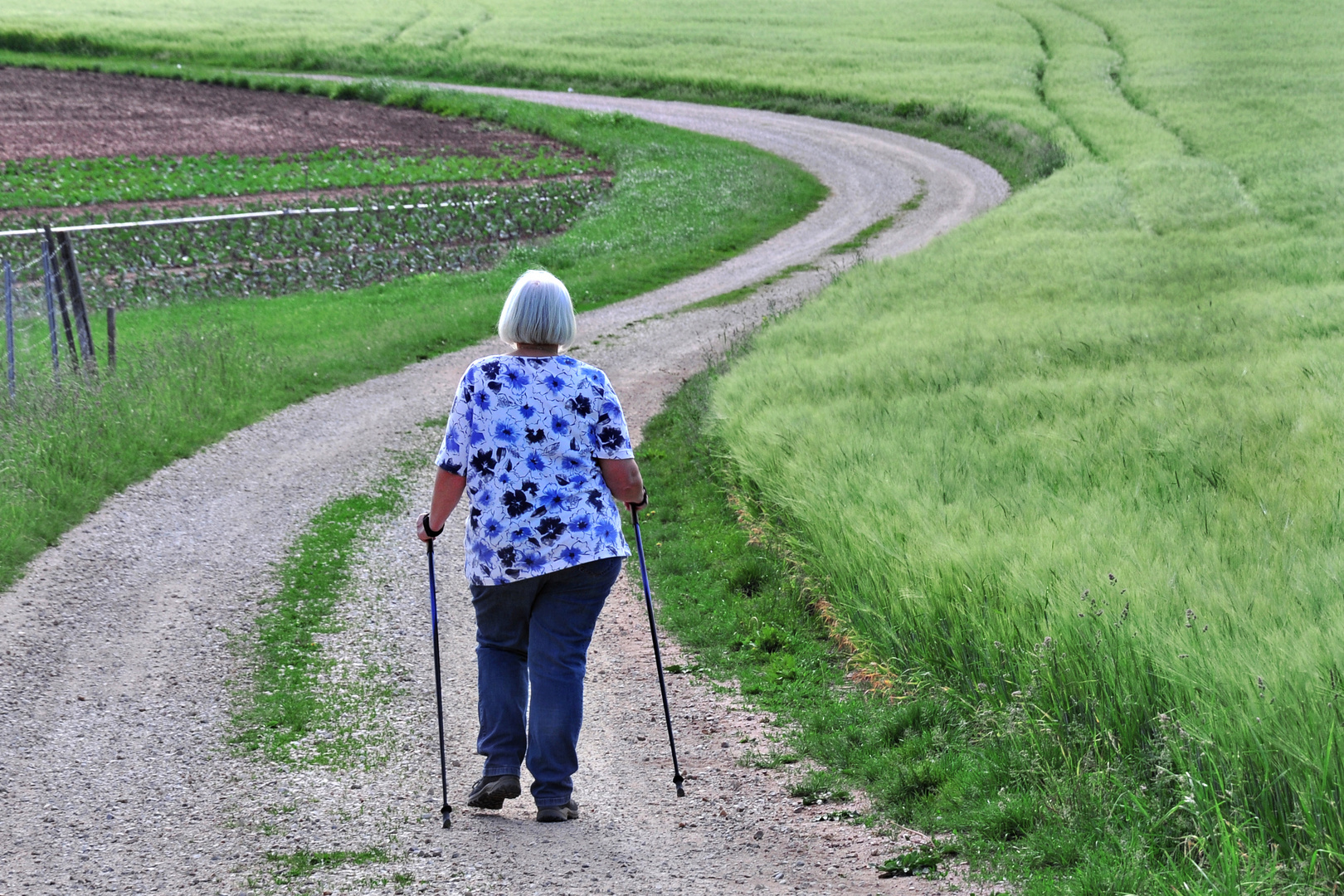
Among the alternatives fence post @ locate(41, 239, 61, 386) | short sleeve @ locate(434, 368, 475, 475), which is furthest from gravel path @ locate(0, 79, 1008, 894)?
fence post @ locate(41, 239, 61, 386)

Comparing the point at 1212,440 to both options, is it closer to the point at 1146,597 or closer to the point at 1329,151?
the point at 1146,597

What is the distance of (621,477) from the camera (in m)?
5.70

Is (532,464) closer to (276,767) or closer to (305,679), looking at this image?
(276,767)

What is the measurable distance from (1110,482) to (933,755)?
300 centimetres

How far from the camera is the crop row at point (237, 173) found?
99.3 feet

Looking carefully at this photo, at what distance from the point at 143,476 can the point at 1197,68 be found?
48.3 m

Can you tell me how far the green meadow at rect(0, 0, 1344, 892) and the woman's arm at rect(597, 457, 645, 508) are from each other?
1.92 m

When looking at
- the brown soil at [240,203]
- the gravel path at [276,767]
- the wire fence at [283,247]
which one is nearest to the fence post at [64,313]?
the wire fence at [283,247]

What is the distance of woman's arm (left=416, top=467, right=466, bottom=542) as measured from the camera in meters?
5.73

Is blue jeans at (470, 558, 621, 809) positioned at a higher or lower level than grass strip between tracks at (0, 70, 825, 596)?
higher

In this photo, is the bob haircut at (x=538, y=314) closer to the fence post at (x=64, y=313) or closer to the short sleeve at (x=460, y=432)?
the short sleeve at (x=460, y=432)

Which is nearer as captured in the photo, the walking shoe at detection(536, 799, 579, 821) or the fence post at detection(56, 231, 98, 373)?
the walking shoe at detection(536, 799, 579, 821)

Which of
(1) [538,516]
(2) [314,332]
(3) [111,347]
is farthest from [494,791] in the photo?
(2) [314,332]

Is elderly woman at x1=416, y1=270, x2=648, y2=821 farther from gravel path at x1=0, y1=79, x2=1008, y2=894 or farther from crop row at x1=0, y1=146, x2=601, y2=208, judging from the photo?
crop row at x1=0, y1=146, x2=601, y2=208
